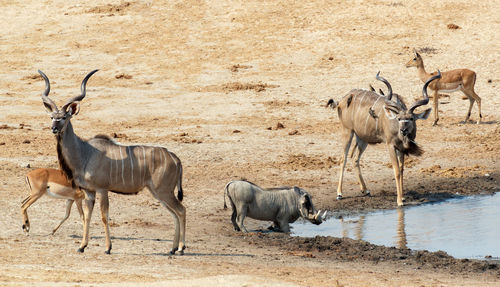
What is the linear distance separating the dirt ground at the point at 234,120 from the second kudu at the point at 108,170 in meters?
0.53

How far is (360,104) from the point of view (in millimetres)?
14391

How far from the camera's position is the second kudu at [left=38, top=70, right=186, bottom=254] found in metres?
9.90

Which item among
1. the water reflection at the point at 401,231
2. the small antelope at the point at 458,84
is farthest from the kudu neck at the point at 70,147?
the small antelope at the point at 458,84

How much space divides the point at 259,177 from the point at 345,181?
58.2 inches

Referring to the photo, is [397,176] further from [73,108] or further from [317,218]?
[73,108]

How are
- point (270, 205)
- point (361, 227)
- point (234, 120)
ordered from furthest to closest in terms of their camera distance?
point (234, 120) → point (361, 227) → point (270, 205)

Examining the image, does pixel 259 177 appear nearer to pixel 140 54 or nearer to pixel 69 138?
pixel 69 138

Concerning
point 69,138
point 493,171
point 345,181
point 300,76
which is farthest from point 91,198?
point 300,76

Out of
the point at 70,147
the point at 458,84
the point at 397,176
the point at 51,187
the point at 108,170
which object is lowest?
the point at 458,84

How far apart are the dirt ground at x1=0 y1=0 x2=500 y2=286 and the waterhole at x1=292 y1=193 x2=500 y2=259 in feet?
1.93

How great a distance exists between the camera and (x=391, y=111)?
533 inches

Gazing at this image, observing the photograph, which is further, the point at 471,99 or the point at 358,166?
the point at 471,99

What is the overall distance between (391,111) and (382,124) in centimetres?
42

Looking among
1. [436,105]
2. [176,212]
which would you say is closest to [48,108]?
[176,212]
